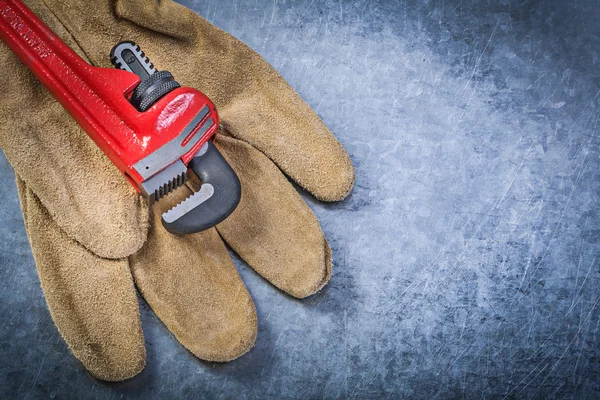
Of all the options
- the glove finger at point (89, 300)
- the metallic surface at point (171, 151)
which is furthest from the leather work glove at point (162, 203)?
the metallic surface at point (171, 151)

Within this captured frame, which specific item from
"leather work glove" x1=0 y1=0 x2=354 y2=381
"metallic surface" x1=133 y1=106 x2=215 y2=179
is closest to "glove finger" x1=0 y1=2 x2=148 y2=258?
"leather work glove" x1=0 y1=0 x2=354 y2=381

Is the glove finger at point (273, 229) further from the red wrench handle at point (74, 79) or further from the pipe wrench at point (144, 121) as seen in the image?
the red wrench handle at point (74, 79)

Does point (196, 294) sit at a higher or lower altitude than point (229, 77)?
lower

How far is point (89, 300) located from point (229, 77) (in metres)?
0.49

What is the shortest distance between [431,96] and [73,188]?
73 centimetres

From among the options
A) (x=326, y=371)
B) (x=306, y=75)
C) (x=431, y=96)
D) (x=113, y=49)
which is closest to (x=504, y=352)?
(x=326, y=371)

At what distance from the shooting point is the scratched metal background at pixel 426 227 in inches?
47.7

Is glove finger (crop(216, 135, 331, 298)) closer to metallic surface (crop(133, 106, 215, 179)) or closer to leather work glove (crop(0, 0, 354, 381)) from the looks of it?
leather work glove (crop(0, 0, 354, 381))

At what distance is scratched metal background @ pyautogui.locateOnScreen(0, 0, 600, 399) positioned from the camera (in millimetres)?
1211

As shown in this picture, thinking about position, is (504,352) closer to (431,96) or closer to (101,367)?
(431,96)

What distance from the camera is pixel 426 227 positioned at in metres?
1.31

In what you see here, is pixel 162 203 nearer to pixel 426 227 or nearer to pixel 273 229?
pixel 273 229

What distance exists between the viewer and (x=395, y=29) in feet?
4.60

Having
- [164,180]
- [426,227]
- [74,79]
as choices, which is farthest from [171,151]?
[426,227]
